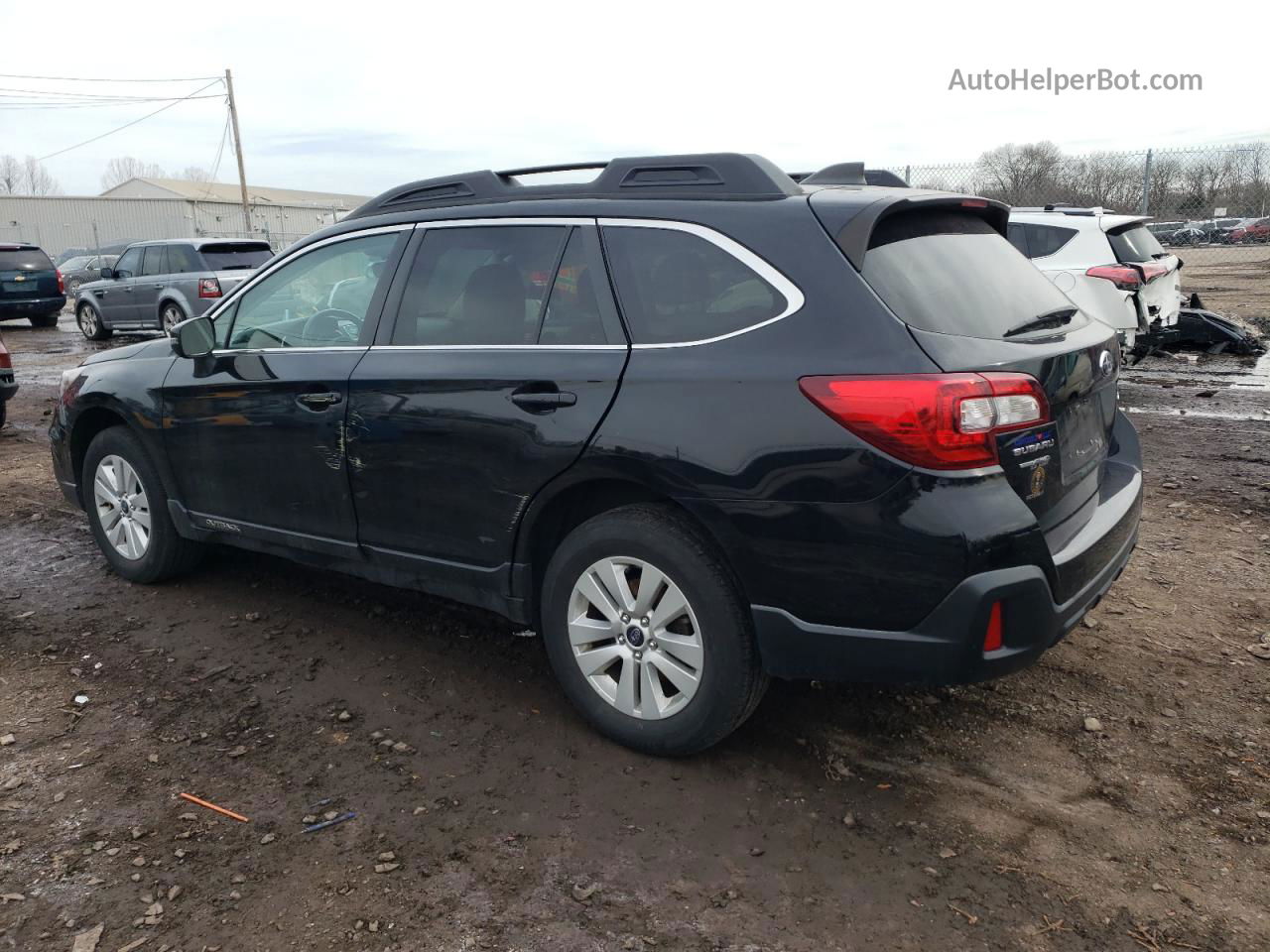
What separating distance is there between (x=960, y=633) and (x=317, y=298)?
2849 millimetres

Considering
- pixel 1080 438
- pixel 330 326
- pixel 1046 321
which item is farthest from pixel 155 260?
pixel 1080 438

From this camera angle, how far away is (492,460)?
3.37m

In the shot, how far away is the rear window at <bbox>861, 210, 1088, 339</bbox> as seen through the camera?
2850mm

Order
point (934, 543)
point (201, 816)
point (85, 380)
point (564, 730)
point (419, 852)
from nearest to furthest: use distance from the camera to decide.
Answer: point (934, 543)
point (419, 852)
point (201, 816)
point (564, 730)
point (85, 380)

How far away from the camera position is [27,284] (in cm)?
2012

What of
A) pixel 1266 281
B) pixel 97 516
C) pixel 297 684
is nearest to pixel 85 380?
pixel 97 516

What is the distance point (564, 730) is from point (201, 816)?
1.15 m

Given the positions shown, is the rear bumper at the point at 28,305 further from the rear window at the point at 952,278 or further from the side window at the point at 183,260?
the rear window at the point at 952,278

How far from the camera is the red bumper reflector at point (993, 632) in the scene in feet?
8.70

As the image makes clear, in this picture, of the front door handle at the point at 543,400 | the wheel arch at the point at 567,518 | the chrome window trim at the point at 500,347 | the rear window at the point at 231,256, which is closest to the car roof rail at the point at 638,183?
the chrome window trim at the point at 500,347

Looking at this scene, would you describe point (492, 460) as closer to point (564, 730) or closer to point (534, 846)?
point (564, 730)

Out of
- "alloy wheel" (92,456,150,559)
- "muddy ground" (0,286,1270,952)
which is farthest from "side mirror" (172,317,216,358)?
"muddy ground" (0,286,1270,952)

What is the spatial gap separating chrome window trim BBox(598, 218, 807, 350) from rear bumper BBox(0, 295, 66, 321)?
20.7 meters

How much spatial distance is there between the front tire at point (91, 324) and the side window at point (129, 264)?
0.88 metres
